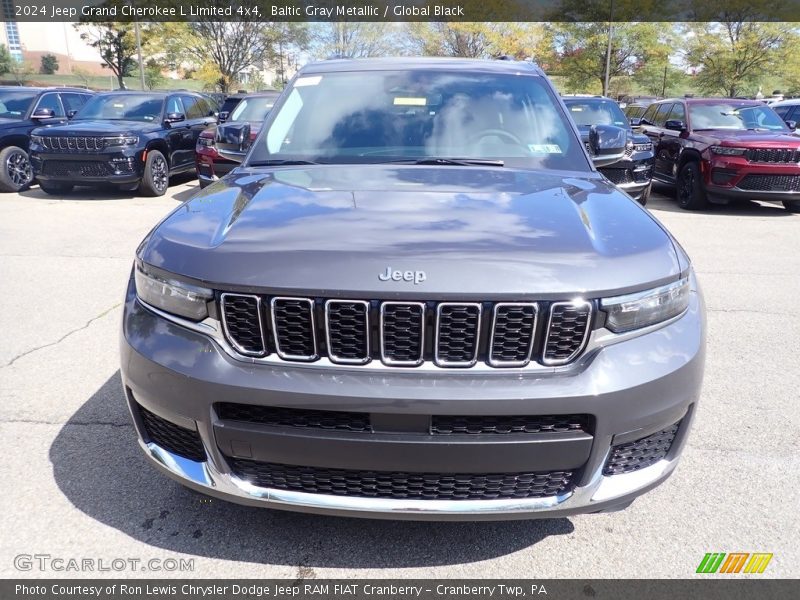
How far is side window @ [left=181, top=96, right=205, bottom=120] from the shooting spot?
39.8 feet

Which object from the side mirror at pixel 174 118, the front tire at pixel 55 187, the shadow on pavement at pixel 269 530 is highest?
the shadow on pavement at pixel 269 530

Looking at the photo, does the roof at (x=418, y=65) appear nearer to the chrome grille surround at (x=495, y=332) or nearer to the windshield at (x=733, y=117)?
the chrome grille surround at (x=495, y=332)

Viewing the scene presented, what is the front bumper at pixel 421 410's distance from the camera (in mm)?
1797

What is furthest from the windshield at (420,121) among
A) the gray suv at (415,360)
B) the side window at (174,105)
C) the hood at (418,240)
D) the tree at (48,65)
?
the tree at (48,65)

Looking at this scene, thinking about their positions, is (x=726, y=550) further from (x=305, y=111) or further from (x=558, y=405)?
(x=305, y=111)

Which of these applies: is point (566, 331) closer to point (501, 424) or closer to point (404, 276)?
point (501, 424)

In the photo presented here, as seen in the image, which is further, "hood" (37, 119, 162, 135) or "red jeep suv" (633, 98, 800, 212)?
"hood" (37, 119, 162, 135)

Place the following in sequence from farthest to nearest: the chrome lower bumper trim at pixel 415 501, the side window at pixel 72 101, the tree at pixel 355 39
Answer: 1. the tree at pixel 355 39
2. the side window at pixel 72 101
3. the chrome lower bumper trim at pixel 415 501

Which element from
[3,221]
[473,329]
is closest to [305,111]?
[473,329]

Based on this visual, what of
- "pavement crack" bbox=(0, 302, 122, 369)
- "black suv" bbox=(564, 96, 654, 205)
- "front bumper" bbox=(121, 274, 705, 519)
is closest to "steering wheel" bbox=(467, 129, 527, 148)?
"front bumper" bbox=(121, 274, 705, 519)

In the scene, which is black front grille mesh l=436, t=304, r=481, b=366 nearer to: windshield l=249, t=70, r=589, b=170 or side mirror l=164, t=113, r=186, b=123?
windshield l=249, t=70, r=589, b=170

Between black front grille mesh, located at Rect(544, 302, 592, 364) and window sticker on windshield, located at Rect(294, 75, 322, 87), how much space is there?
91.5 inches
